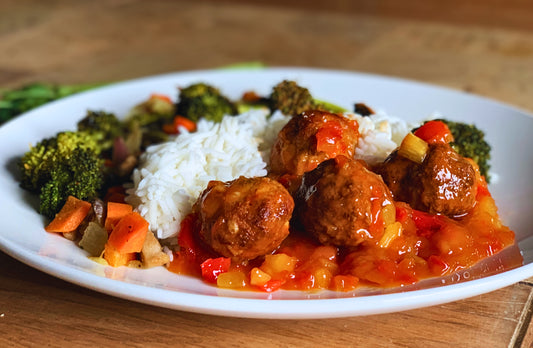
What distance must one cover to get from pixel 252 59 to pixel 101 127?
4181 mm

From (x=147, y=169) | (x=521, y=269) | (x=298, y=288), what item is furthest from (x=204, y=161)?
(x=521, y=269)

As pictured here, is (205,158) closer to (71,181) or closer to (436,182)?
(71,181)

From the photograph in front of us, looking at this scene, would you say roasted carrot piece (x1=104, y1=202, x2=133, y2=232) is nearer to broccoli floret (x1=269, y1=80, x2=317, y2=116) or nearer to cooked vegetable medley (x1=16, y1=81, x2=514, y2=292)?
cooked vegetable medley (x1=16, y1=81, x2=514, y2=292)

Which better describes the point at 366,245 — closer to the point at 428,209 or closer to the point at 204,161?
the point at 428,209

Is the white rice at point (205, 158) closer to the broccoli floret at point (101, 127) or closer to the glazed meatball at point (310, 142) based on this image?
the glazed meatball at point (310, 142)

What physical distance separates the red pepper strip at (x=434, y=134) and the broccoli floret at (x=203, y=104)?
209 cm

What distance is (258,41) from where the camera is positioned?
9.99m

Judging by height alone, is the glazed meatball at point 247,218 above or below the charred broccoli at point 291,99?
above

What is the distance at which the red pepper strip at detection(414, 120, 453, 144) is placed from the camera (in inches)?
167

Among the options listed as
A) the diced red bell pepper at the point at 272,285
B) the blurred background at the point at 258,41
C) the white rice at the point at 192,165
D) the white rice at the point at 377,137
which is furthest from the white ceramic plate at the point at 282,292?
the blurred background at the point at 258,41

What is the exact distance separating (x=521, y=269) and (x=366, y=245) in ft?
2.80

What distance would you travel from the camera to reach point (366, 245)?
3.63 metres

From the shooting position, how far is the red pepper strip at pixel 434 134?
4234 mm

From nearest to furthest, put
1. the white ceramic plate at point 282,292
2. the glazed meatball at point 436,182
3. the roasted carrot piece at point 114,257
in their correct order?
the white ceramic plate at point 282,292
the roasted carrot piece at point 114,257
the glazed meatball at point 436,182
